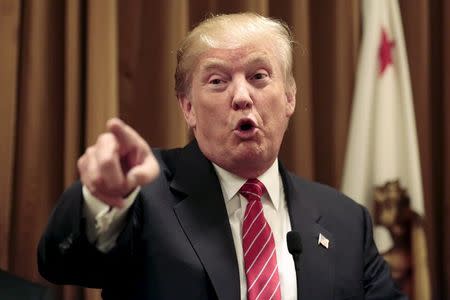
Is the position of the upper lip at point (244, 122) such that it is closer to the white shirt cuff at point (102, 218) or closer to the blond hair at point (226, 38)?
the blond hair at point (226, 38)

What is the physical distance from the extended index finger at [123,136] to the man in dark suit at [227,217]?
216 mm

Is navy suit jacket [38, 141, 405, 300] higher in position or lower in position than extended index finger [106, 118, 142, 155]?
lower

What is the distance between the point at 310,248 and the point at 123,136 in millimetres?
835

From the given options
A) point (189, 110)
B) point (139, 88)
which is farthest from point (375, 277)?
point (139, 88)

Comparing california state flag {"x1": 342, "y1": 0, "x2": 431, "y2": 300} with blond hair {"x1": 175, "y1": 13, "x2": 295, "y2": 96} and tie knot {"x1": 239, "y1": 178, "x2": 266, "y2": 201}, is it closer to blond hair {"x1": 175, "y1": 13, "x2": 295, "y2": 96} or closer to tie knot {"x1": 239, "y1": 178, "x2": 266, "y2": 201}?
blond hair {"x1": 175, "y1": 13, "x2": 295, "y2": 96}

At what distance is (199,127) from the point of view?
6.09 feet

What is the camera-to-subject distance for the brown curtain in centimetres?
244

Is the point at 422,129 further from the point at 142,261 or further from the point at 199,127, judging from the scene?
the point at 142,261

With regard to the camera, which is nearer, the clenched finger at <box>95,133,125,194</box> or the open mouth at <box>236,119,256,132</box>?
the clenched finger at <box>95,133,125,194</box>

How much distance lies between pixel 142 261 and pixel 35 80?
1.13 meters

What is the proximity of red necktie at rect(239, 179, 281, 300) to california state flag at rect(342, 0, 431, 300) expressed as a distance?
118 centimetres

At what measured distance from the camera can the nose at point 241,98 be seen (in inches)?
69.1

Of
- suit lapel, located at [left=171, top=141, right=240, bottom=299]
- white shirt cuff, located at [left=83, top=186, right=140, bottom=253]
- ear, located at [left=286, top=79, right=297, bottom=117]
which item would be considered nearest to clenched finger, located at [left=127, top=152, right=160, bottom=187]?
white shirt cuff, located at [left=83, top=186, right=140, bottom=253]

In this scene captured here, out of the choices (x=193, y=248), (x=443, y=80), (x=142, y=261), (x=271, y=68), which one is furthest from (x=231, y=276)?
(x=443, y=80)
